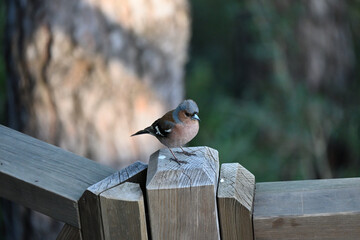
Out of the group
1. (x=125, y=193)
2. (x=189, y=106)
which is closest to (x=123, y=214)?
(x=125, y=193)

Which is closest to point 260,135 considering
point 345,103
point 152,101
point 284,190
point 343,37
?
point 345,103

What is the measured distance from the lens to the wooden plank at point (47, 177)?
1601mm

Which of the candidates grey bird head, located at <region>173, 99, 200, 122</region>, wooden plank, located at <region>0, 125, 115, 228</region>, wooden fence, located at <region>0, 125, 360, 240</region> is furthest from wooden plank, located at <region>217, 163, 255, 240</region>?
grey bird head, located at <region>173, 99, 200, 122</region>

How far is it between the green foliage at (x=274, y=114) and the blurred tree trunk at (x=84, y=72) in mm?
1805

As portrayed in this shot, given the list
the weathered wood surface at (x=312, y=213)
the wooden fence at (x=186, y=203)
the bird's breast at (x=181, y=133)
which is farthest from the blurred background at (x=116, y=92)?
the weathered wood surface at (x=312, y=213)

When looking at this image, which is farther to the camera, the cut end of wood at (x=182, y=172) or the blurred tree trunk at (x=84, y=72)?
the blurred tree trunk at (x=84, y=72)

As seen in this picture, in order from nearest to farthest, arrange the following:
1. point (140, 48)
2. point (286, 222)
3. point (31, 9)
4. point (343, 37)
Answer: point (286, 222)
point (31, 9)
point (140, 48)
point (343, 37)

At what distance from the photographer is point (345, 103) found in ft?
20.6

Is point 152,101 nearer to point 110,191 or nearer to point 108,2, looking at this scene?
point 108,2

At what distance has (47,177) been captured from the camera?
1646 mm

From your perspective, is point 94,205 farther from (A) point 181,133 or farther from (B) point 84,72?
(B) point 84,72

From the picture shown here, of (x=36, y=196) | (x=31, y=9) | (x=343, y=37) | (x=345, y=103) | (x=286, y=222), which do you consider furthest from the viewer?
(x=343, y=37)

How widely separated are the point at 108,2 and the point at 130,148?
39.4 inches

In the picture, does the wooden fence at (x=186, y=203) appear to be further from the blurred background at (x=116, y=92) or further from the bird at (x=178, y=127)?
the blurred background at (x=116, y=92)
